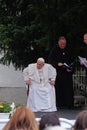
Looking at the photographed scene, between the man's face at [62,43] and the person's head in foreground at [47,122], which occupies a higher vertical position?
the man's face at [62,43]

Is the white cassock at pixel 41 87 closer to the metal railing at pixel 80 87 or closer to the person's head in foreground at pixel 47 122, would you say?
the metal railing at pixel 80 87

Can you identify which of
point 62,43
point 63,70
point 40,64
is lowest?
point 63,70

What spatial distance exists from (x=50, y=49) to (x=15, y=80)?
14.2 ft

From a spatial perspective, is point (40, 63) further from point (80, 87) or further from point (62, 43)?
point (80, 87)

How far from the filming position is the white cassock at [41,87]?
12.8m

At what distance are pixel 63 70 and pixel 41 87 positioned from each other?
0.71 metres

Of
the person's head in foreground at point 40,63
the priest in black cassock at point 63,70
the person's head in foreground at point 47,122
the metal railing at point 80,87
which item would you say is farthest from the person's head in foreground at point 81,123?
the metal railing at point 80,87

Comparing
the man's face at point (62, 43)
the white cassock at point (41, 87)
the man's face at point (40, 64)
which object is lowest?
the white cassock at point (41, 87)

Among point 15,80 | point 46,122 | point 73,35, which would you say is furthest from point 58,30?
point 46,122

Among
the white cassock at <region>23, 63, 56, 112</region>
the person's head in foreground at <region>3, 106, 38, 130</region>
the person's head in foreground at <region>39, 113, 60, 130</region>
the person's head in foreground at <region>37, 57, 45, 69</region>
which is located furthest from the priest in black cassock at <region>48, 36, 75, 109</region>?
the person's head in foreground at <region>3, 106, 38, 130</region>

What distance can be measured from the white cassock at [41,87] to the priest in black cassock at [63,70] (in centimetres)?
30

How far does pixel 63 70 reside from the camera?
13094mm

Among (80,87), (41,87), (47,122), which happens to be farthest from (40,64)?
(47,122)

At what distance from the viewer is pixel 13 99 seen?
1762 cm
